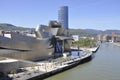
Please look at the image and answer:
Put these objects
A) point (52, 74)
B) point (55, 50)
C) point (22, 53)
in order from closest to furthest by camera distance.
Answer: point (52, 74) → point (22, 53) → point (55, 50)

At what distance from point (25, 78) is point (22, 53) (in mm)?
13896

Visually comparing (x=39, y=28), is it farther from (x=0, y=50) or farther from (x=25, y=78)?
(x=25, y=78)

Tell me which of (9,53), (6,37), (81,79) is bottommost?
(81,79)

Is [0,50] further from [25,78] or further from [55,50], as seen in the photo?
[55,50]

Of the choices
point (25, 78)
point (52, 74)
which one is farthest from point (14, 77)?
point (52, 74)

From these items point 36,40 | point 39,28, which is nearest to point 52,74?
point 36,40

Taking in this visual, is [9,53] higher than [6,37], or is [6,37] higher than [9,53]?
[6,37]

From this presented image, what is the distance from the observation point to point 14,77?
24.2m

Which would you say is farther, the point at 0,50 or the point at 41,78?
the point at 0,50

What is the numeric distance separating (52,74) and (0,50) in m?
8.34

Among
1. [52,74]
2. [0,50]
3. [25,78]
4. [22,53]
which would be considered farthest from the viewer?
[22,53]

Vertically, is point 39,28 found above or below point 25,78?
above

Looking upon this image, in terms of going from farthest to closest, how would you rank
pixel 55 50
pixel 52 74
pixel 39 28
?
pixel 55 50
pixel 39 28
pixel 52 74

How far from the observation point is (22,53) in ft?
123
